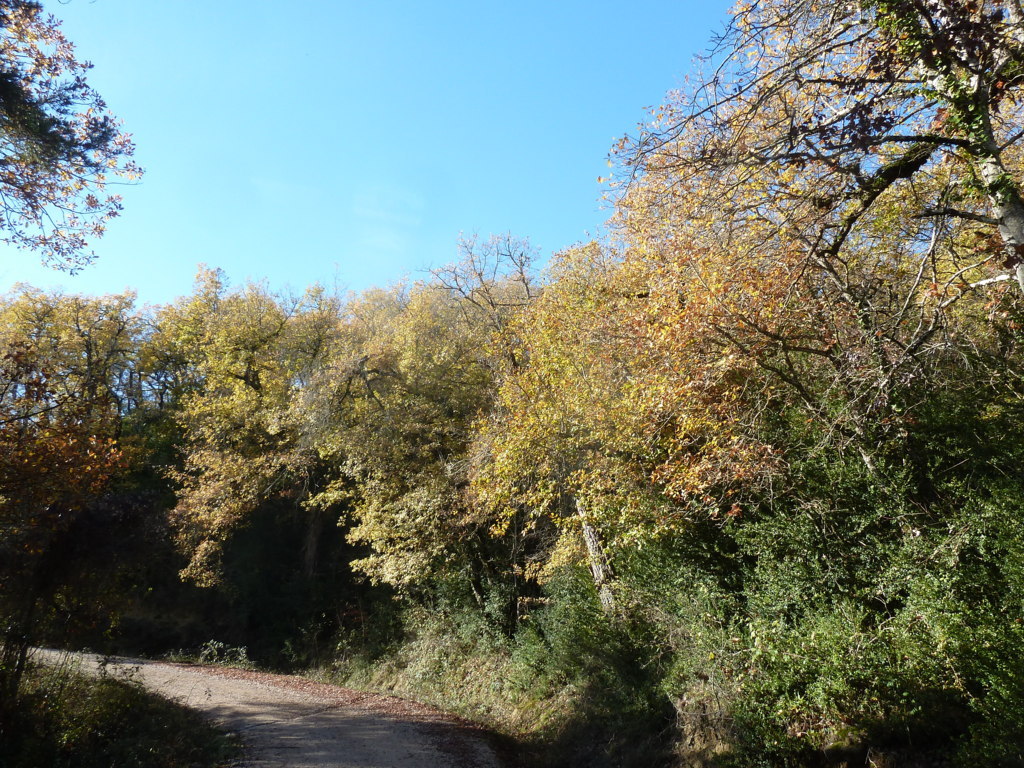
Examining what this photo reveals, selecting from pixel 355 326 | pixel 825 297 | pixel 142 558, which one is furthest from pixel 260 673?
pixel 825 297

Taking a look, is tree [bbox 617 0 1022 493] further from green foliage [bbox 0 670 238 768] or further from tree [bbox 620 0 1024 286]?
green foliage [bbox 0 670 238 768]

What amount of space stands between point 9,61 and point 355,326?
60.6ft

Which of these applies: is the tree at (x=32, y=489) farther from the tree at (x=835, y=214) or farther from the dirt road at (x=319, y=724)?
the tree at (x=835, y=214)

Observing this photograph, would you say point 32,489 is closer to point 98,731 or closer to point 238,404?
point 98,731

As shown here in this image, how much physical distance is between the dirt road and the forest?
1492mm

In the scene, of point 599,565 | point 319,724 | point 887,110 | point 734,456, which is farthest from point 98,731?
point 887,110

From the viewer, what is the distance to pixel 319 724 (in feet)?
33.2

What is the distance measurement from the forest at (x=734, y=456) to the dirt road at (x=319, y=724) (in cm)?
149

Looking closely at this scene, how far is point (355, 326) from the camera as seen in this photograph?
25.2 meters

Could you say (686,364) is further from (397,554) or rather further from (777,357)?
(397,554)

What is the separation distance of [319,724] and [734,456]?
824 centimetres

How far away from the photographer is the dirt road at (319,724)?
841cm

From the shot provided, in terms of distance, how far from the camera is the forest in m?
5.41

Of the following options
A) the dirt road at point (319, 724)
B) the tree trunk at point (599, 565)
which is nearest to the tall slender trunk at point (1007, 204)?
the tree trunk at point (599, 565)
